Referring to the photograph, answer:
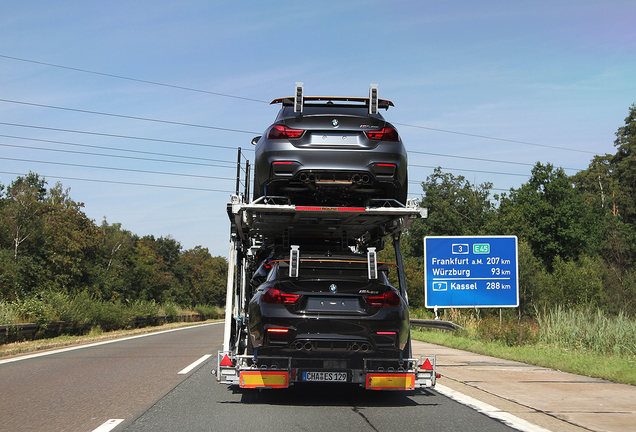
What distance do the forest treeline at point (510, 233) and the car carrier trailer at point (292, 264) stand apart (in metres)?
34.9

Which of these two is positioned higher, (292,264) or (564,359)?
(292,264)

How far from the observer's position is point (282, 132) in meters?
7.27

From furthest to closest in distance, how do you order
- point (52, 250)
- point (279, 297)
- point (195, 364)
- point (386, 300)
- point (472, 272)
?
1. point (52, 250)
2. point (472, 272)
3. point (195, 364)
4. point (386, 300)
5. point (279, 297)

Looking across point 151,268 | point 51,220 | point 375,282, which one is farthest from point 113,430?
point 151,268

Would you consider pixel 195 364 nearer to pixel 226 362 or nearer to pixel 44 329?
pixel 226 362

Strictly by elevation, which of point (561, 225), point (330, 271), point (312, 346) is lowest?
point (312, 346)

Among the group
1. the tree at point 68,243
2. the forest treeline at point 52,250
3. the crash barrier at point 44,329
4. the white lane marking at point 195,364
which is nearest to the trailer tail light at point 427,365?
the white lane marking at point 195,364

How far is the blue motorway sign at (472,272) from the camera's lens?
19.5 meters

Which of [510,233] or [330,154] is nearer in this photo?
[330,154]

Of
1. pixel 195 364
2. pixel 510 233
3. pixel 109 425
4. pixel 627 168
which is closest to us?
pixel 109 425

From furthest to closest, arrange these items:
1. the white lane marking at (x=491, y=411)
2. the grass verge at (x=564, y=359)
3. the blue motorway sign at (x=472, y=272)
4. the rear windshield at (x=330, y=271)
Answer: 1. the blue motorway sign at (x=472, y=272)
2. the grass verge at (x=564, y=359)
3. the rear windshield at (x=330, y=271)
4. the white lane marking at (x=491, y=411)

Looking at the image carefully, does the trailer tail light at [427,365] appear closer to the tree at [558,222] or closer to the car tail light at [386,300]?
the car tail light at [386,300]

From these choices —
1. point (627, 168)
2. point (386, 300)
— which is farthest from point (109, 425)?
point (627, 168)

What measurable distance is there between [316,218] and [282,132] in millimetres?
1231
